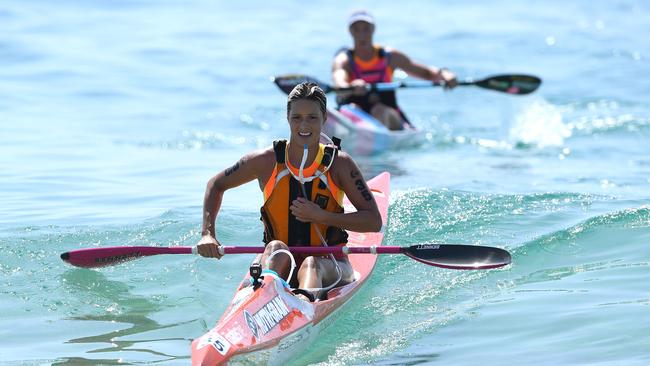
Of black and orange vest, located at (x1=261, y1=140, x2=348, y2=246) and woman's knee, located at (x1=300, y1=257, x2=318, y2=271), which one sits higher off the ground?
black and orange vest, located at (x1=261, y1=140, x2=348, y2=246)

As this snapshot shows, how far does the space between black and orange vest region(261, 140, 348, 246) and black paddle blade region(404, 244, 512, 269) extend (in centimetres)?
53

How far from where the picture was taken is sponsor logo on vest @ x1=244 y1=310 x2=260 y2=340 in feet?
16.0

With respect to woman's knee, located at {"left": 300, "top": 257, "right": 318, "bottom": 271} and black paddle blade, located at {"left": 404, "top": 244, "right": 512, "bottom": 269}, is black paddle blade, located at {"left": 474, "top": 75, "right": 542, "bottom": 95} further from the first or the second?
woman's knee, located at {"left": 300, "top": 257, "right": 318, "bottom": 271}

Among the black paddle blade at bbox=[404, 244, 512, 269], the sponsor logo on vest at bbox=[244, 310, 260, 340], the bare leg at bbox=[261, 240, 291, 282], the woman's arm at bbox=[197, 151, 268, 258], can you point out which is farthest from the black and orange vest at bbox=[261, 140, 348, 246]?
the sponsor logo on vest at bbox=[244, 310, 260, 340]

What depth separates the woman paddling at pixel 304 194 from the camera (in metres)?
5.54

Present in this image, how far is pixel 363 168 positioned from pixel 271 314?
6.05 meters

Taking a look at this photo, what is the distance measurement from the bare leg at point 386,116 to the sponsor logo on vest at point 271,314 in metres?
7.17

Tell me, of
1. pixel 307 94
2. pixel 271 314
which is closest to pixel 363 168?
pixel 307 94

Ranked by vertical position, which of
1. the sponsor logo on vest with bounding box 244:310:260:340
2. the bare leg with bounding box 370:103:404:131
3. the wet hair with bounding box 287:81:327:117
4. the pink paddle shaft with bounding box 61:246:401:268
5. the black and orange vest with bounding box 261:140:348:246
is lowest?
the sponsor logo on vest with bounding box 244:310:260:340

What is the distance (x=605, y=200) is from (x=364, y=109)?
4149mm

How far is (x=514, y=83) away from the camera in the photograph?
12766mm

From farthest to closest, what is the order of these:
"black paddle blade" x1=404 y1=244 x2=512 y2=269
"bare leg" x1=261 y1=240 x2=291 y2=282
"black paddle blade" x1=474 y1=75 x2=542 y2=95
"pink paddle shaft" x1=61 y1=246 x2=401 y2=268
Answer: "black paddle blade" x1=474 y1=75 x2=542 y2=95 < "black paddle blade" x1=404 y1=244 x2=512 y2=269 < "pink paddle shaft" x1=61 y1=246 x2=401 y2=268 < "bare leg" x1=261 y1=240 x2=291 y2=282

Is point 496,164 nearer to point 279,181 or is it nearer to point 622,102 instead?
point 622,102

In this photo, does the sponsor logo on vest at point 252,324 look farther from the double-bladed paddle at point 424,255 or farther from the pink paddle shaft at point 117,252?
the double-bladed paddle at point 424,255
